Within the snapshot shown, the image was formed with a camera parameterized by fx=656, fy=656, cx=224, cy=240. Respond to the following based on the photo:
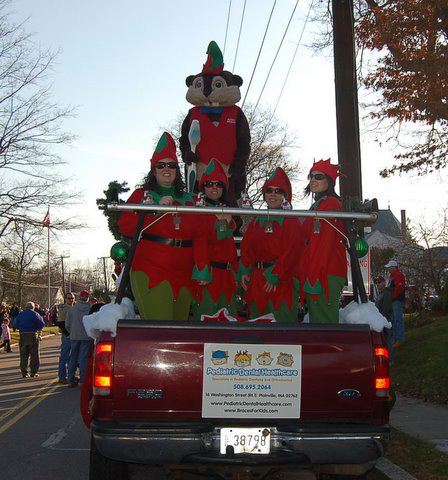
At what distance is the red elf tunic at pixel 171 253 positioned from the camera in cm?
489

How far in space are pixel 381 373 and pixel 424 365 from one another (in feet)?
22.1

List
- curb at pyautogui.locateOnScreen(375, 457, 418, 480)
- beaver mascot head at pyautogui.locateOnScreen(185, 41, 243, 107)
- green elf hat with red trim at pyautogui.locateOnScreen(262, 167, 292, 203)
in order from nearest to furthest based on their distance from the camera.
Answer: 1. curb at pyautogui.locateOnScreen(375, 457, 418, 480)
2. green elf hat with red trim at pyautogui.locateOnScreen(262, 167, 292, 203)
3. beaver mascot head at pyautogui.locateOnScreen(185, 41, 243, 107)

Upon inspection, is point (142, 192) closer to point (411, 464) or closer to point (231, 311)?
point (231, 311)

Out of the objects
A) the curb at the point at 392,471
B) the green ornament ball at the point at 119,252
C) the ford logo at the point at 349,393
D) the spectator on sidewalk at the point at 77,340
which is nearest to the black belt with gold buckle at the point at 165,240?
the green ornament ball at the point at 119,252

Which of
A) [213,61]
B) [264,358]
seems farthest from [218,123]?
[264,358]

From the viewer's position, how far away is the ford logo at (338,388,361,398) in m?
3.84

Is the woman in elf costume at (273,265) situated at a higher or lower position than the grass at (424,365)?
higher

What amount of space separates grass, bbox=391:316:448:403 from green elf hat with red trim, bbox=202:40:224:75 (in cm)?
506

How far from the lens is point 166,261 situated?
4922 millimetres

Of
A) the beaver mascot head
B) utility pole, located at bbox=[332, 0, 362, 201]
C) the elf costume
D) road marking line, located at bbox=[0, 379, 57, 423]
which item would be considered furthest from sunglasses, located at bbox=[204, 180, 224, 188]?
road marking line, located at bbox=[0, 379, 57, 423]

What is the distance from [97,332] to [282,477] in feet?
→ 8.40

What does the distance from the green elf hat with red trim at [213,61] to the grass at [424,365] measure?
199 inches

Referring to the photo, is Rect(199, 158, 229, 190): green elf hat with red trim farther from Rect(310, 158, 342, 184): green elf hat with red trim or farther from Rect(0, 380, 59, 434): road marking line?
Rect(0, 380, 59, 434): road marking line

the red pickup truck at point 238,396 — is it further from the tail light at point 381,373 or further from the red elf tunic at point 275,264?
the red elf tunic at point 275,264
